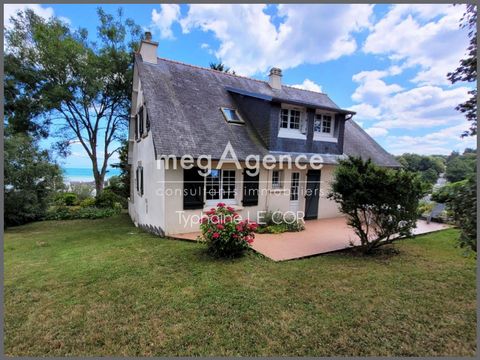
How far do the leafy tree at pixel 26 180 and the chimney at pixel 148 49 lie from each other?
8.98m

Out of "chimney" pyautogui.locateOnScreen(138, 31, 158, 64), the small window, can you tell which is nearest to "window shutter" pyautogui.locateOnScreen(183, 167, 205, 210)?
the small window

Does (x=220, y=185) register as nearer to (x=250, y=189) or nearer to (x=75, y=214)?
(x=250, y=189)

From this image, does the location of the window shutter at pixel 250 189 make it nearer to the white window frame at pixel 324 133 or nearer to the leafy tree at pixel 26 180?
the white window frame at pixel 324 133

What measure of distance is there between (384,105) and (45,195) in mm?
21745

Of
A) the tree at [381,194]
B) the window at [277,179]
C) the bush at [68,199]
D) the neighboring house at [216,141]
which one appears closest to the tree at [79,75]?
the bush at [68,199]

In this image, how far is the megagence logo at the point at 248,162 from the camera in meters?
→ 8.59

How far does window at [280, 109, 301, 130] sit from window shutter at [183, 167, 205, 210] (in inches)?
187

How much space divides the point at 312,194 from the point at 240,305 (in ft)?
28.1

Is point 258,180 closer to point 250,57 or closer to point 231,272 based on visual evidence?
point 231,272

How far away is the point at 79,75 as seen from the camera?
19.2m

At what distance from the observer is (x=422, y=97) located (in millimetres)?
11031

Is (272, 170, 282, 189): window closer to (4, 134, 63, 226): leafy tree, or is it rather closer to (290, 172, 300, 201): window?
(290, 172, 300, 201): window

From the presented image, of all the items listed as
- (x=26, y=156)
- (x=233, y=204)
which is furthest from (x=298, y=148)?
→ (x=26, y=156)

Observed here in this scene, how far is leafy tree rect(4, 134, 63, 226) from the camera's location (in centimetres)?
1325
